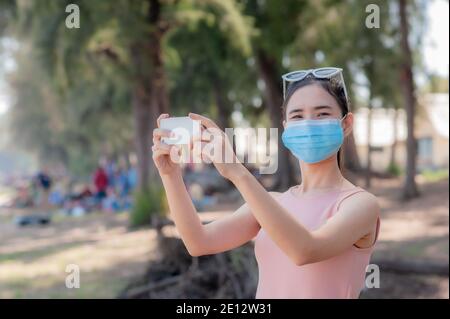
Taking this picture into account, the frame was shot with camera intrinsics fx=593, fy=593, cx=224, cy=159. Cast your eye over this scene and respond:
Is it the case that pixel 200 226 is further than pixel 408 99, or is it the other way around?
pixel 408 99

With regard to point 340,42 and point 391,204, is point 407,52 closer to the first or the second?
point 340,42

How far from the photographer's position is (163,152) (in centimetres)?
164

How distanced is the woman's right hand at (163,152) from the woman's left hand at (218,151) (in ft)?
0.43

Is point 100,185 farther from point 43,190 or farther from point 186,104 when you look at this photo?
point 186,104

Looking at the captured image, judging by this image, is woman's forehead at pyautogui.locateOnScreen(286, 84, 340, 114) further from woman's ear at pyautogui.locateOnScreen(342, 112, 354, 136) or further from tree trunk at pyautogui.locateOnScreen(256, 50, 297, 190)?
tree trunk at pyautogui.locateOnScreen(256, 50, 297, 190)

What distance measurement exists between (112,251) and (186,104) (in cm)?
1558

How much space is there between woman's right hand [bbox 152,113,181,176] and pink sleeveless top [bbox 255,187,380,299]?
13.1 inches

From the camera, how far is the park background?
725cm

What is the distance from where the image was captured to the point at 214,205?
59.0 feet

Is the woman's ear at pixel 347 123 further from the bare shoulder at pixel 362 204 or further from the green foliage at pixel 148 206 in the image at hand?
the green foliage at pixel 148 206

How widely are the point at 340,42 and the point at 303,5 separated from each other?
5.25 feet

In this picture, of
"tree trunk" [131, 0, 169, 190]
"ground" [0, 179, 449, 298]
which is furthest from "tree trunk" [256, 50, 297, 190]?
"tree trunk" [131, 0, 169, 190]

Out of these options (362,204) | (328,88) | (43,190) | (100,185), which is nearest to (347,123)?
(328,88)
